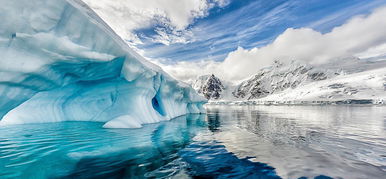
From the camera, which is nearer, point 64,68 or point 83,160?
point 83,160

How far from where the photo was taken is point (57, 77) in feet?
24.5

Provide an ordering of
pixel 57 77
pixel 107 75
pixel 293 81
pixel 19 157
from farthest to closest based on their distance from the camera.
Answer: pixel 293 81 < pixel 107 75 < pixel 57 77 < pixel 19 157

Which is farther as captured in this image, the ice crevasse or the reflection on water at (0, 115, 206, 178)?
the ice crevasse

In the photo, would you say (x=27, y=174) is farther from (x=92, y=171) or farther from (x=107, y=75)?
(x=107, y=75)

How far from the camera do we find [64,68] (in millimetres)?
7523

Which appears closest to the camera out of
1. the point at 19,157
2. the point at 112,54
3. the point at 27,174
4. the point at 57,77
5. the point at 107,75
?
the point at 27,174

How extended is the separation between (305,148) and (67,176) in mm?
7280

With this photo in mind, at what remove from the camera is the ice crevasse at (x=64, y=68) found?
208 inches

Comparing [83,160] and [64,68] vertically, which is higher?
[64,68]

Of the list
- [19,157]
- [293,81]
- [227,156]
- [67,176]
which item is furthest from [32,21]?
[293,81]

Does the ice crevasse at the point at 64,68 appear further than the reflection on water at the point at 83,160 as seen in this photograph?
Yes

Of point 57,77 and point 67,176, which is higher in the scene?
point 57,77

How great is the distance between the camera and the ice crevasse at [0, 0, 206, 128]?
17.3ft

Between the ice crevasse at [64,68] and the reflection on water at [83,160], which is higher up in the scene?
the ice crevasse at [64,68]
